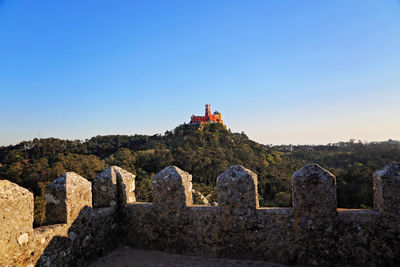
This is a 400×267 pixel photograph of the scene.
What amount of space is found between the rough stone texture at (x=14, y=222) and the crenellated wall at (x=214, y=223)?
0.04 ft

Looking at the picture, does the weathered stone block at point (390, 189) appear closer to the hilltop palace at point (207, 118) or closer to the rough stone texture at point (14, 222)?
the rough stone texture at point (14, 222)

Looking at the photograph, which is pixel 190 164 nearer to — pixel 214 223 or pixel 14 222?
pixel 214 223

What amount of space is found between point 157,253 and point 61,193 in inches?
78.5

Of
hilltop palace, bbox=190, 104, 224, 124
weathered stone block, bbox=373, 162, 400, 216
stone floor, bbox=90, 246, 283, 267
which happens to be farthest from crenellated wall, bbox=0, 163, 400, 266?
hilltop palace, bbox=190, 104, 224, 124

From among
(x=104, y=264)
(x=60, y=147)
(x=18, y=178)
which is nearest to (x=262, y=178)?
(x=18, y=178)

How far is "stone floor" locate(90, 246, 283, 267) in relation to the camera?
13.3 ft

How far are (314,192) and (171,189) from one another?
2.43 metres

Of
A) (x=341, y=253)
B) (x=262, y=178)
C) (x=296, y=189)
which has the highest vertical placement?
(x=296, y=189)

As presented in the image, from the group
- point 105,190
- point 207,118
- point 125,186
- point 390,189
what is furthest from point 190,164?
point 207,118

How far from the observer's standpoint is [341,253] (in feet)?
12.2

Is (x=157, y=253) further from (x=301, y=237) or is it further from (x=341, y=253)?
(x=341, y=253)

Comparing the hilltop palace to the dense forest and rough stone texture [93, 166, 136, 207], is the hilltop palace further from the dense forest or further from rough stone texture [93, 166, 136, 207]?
rough stone texture [93, 166, 136, 207]

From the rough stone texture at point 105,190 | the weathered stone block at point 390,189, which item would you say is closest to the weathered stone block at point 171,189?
the rough stone texture at point 105,190

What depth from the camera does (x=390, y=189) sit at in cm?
352
